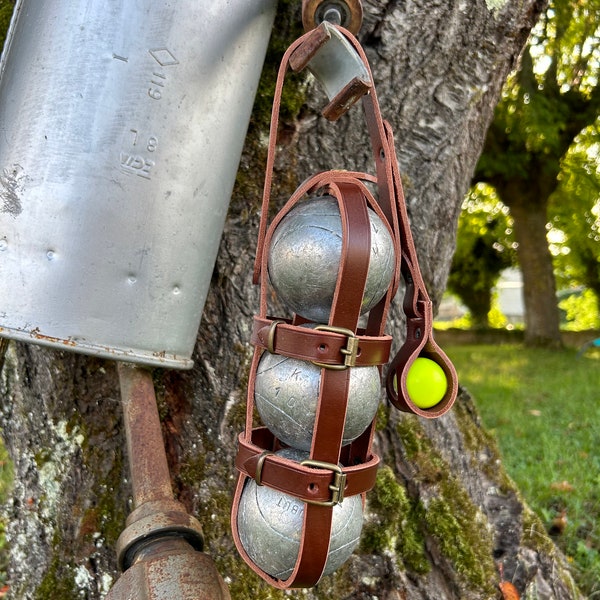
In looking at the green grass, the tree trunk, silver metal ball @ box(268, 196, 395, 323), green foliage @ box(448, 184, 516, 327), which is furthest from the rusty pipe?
green foliage @ box(448, 184, 516, 327)

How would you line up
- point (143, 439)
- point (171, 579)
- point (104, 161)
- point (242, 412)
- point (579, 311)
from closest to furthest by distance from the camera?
point (171, 579) < point (104, 161) < point (143, 439) < point (242, 412) < point (579, 311)

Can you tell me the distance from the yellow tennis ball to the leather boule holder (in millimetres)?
17

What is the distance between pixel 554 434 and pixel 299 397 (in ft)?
13.1

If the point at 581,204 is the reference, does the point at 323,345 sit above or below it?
below

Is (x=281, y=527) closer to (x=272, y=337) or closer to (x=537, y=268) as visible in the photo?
(x=272, y=337)

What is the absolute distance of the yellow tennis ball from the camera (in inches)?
46.4

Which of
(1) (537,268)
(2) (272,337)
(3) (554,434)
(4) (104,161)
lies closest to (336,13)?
(4) (104,161)

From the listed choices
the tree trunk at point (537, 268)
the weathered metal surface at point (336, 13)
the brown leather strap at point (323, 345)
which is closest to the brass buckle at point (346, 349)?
the brown leather strap at point (323, 345)

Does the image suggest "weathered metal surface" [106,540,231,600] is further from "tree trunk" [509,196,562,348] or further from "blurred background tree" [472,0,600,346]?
"tree trunk" [509,196,562,348]

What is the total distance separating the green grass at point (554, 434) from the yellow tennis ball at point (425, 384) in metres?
1.76

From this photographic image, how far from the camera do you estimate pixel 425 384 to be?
1.18 m

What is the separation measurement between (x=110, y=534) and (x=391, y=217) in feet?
4.03

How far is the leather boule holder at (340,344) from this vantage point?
39.9 inches

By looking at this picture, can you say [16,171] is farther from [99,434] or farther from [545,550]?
[545,550]
